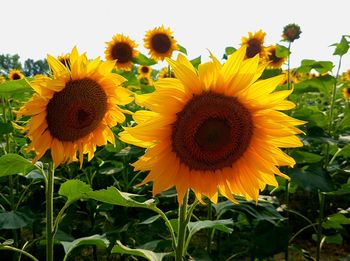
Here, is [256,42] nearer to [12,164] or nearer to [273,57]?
[273,57]

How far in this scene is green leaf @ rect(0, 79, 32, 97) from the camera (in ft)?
6.37

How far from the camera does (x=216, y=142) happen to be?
5.71 ft

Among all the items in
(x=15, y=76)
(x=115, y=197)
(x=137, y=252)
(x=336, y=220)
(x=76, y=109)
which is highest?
(x=76, y=109)

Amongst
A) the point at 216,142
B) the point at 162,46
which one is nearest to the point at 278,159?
the point at 216,142

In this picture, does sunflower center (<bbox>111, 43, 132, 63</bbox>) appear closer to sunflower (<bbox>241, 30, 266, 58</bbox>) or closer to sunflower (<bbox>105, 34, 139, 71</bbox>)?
sunflower (<bbox>105, 34, 139, 71</bbox>)

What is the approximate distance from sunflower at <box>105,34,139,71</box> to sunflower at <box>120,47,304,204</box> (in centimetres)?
533

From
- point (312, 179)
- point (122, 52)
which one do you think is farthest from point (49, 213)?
point (122, 52)

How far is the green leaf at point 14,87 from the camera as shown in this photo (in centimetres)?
194

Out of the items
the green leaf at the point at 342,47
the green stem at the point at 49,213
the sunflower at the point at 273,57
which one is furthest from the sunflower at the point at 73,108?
the sunflower at the point at 273,57

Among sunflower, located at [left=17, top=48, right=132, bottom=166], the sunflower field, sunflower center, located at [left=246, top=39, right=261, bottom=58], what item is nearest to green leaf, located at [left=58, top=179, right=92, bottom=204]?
the sunflower field

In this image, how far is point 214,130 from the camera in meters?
1.71

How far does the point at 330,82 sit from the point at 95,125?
179cm

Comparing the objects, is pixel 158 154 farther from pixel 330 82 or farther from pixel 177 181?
pixel 330 82

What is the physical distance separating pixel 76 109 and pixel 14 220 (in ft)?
2.95
